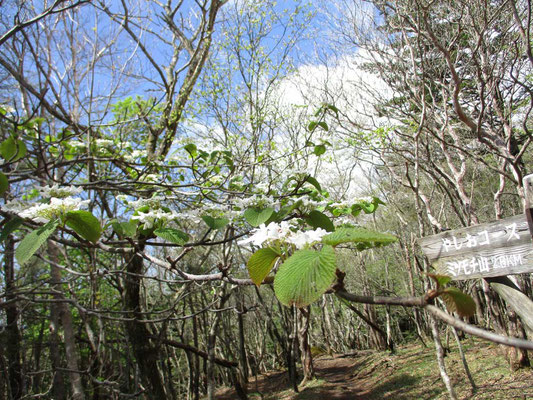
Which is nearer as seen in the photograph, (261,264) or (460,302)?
(460,302)

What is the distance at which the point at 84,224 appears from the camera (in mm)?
945

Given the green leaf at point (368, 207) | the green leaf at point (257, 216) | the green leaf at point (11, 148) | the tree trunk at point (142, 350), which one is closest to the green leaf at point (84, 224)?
the green leaf at point (257, 216)

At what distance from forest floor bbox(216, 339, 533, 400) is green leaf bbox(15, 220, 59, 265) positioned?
16.5ft

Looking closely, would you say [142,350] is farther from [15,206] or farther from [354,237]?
[354,237]

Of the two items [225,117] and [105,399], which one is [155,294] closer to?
[105,399]

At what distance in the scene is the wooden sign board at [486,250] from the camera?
5.17 ft

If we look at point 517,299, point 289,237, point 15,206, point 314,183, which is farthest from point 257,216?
point 517,299

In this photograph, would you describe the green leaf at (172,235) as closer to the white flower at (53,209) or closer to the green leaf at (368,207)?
the white flower at (53,209)

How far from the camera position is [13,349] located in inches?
261

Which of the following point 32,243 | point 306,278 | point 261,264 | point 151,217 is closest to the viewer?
point 306,278

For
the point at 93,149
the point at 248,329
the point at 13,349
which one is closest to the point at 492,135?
the point at 93,149

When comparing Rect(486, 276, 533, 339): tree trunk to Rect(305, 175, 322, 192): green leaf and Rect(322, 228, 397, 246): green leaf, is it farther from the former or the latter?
Rect(322, 228, 397, 246): green leaf

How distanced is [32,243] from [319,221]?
77cm

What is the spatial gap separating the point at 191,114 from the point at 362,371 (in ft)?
22.7
